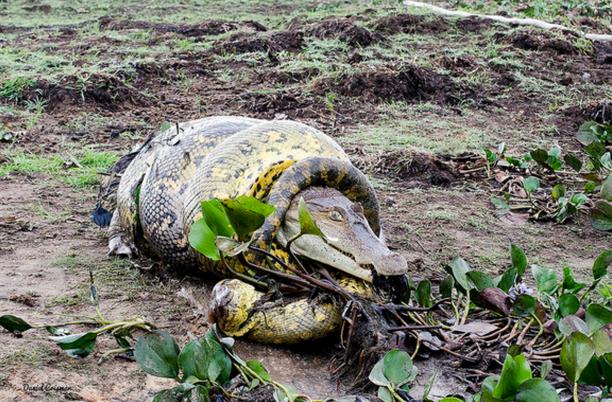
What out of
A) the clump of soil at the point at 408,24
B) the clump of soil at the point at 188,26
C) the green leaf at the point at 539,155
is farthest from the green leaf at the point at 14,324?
the clump of soil at the point at 188,26

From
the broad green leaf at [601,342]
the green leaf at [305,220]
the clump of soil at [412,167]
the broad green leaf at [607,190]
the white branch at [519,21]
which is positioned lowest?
the white branch at [519,21]

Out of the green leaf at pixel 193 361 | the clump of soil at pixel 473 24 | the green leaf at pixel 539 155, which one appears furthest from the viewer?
the clump of soil at pixel 473 24

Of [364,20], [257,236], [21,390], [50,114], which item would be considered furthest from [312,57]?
[21,390]

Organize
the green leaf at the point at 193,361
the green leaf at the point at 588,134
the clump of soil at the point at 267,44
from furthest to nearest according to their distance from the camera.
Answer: the clump of soil at the point at 267,44 < the green leaf at the point at 588,134 < the green leaf at the point at 193,361

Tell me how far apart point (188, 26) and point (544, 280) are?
8212mm

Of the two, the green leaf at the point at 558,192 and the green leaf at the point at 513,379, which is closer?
the green leaf at the point at 513,379

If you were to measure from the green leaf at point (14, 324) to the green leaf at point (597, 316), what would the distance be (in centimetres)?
183

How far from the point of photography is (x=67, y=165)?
595 centimetres

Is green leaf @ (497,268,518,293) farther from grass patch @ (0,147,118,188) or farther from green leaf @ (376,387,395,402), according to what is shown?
grass patch @ (0,147,118,188)

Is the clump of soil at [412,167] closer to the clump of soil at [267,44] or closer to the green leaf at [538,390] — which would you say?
the green leaf at [538,390]

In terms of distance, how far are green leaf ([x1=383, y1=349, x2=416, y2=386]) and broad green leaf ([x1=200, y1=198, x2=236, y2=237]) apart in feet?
2.07

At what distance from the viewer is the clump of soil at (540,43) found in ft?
30.3

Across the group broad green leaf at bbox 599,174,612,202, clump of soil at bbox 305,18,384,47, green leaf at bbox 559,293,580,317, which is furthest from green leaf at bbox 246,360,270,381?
clump of soil at bbox 305,18,384,47

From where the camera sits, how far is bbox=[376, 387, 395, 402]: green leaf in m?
2.62
